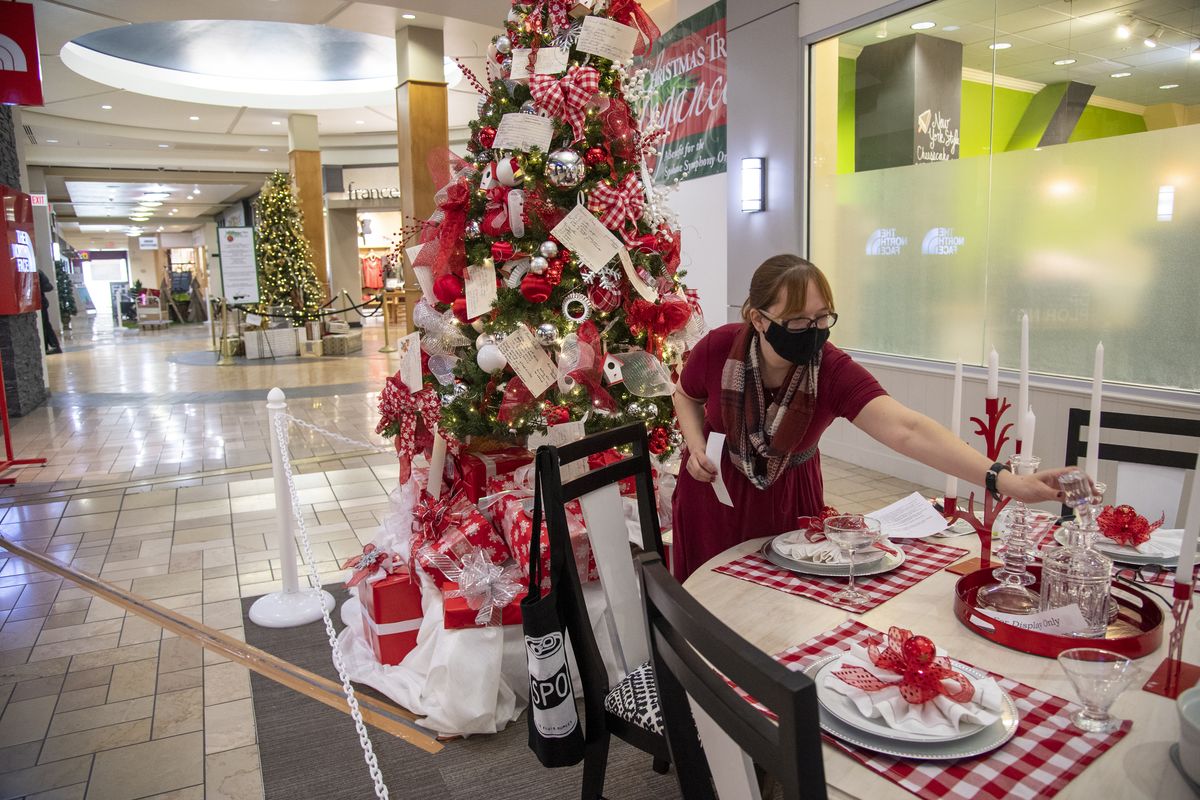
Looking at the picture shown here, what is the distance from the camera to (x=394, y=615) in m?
2.69

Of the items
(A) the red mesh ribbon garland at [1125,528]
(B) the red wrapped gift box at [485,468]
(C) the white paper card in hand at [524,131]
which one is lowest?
(B) the red wrapped gift box at [485,468]

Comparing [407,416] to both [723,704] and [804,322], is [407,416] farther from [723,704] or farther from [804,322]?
[723,704]

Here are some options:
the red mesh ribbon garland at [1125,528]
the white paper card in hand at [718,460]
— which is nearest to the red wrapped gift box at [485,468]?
the white paper card in hand at [718,460]

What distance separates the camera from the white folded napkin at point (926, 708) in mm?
1071

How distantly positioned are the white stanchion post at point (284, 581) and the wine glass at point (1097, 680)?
2.80 m

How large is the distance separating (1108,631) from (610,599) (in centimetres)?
97

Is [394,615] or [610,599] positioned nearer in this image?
[610,599]

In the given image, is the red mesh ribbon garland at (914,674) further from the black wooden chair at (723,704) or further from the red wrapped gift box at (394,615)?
the red wrapped gift box at (394,615)

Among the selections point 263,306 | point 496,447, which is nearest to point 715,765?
point 496,447

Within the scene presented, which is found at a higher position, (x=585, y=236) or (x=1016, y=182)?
(x=1016, y=182)

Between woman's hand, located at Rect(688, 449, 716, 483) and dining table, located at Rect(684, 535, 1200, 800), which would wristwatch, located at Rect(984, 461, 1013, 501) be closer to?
dining table, located at Rect(684, 535, 1200, 800)

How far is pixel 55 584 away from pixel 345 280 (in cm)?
1593

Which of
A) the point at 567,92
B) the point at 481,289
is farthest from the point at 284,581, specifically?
the point at 567,92

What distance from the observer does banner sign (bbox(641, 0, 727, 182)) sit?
6285mm
